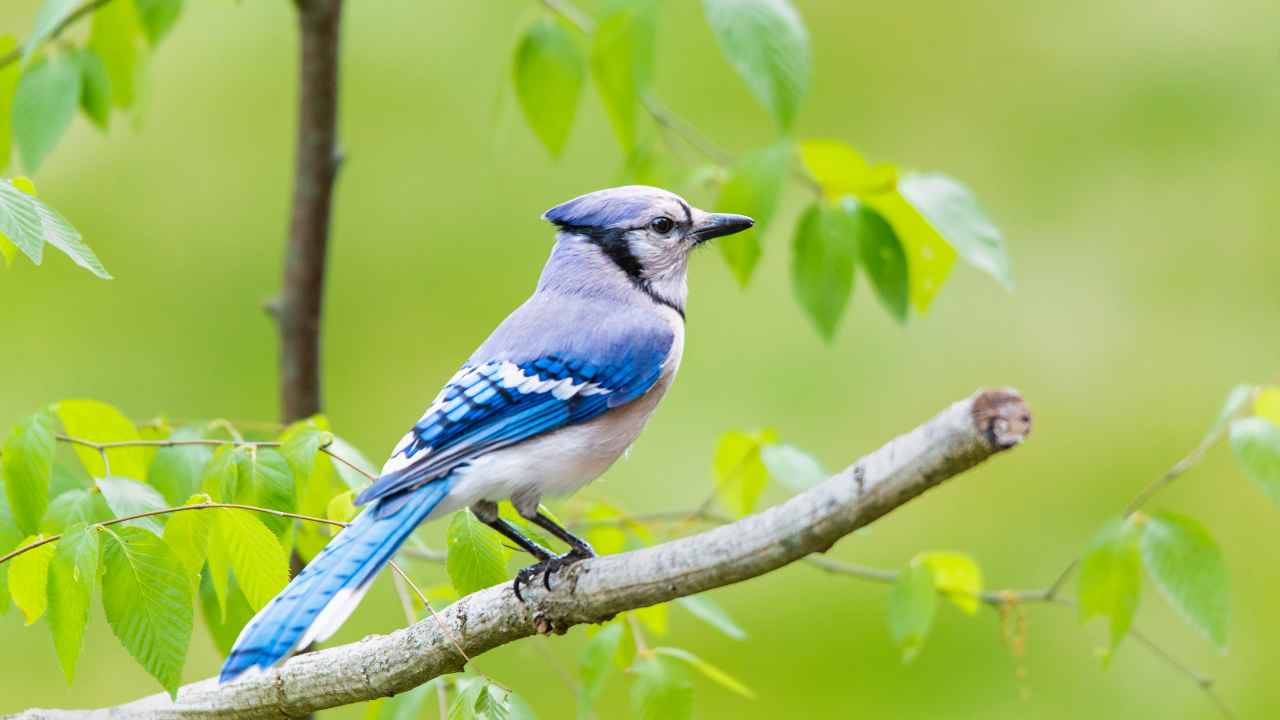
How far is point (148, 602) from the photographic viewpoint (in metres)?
1.38

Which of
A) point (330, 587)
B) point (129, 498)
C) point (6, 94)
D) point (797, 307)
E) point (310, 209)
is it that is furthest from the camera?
point (797, 307)

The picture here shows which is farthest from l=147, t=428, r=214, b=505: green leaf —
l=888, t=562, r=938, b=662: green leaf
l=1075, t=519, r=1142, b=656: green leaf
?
l=1075, t=519, r=1142, b=656: green leaf

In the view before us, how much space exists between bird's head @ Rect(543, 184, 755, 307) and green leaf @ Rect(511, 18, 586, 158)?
106 mm

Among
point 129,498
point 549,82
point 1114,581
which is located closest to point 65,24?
point 549,82

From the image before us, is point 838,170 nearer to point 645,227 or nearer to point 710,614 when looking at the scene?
point 645,227

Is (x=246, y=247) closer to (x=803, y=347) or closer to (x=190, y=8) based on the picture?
(x=190, y=8)

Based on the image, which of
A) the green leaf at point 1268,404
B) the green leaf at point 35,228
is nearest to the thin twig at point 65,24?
the green leaf at point 35,228

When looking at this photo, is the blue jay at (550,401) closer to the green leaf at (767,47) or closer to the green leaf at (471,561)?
the green leaf at (471,561)

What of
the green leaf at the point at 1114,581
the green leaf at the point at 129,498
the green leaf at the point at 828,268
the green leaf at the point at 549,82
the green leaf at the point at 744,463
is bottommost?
the green leaf at the point at 1114,581

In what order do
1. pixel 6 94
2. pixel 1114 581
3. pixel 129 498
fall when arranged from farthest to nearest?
pixel 6 94 < pixel 1114 581 < pixel 129 498

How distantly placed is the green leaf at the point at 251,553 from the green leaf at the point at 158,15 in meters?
0.89

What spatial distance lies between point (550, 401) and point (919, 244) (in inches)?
23.0

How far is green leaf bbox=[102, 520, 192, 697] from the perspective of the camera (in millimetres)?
1367

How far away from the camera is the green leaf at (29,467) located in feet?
5.10
